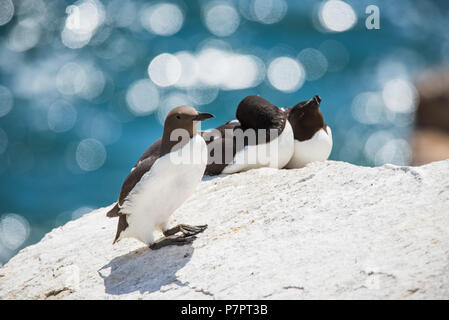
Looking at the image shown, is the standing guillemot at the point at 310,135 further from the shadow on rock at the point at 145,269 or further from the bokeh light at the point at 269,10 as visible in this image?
the bokeh light at the point at 269,10

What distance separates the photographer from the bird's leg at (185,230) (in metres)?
3.80

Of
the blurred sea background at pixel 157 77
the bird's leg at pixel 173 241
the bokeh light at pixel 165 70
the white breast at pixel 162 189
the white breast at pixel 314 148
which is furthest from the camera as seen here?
the bokeh light at pixel 165 70

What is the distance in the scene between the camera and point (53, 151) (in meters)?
12.1

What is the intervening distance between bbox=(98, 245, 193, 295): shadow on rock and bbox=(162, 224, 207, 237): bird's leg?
0.18 meters

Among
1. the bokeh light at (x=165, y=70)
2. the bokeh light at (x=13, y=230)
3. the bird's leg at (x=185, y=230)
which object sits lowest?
the bokeh light at (x=13, y=230)

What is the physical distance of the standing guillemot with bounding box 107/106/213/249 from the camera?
3.56m

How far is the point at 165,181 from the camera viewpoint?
3.57m

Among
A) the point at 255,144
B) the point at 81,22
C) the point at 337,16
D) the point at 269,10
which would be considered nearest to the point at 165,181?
the point at 255,144

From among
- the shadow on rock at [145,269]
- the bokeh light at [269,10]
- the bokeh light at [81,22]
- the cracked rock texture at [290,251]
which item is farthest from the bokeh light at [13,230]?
the bokeh light at [269,10]

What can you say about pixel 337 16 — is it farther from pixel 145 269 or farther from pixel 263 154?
pixel 145 269

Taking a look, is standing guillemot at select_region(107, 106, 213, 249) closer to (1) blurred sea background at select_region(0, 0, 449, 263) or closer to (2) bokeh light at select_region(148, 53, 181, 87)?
(1) blurred sea background at select_region(0, 0, 449, 263)

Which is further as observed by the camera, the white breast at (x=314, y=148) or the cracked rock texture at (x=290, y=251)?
the white breast at (x=314, y=148)
